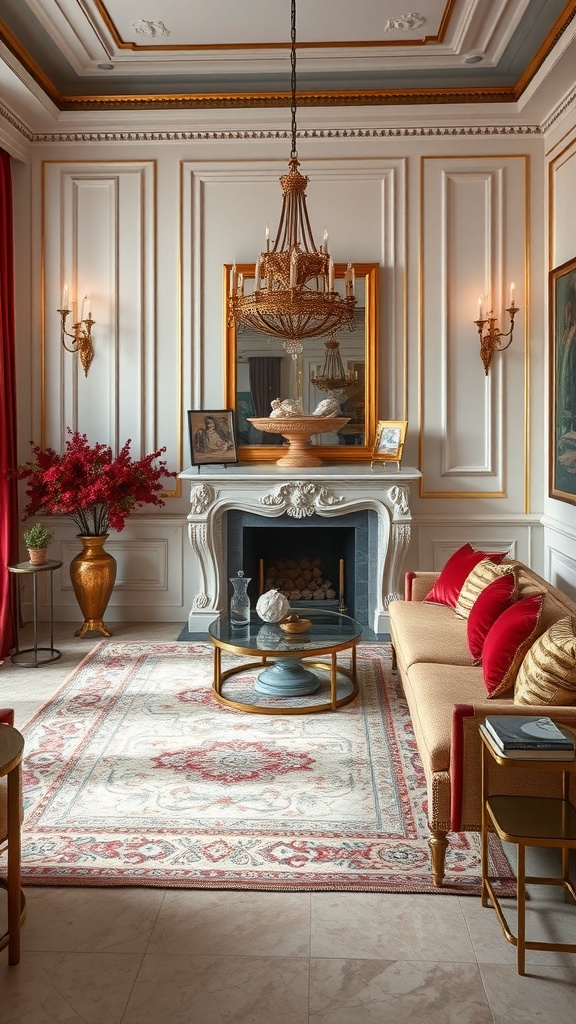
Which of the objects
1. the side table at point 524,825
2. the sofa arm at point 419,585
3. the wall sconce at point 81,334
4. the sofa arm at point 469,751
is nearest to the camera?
the side table at point 524,825

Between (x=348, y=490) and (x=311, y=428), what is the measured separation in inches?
17.9

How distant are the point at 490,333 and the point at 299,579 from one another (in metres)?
2.03

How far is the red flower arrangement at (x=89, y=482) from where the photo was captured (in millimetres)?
5059

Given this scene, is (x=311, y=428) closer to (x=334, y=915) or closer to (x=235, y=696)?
(x=235, y=696)

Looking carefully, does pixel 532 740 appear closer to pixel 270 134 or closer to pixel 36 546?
pixel 36 546

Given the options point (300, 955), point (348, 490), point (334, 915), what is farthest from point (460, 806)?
point (348, 490)

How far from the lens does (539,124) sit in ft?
17.6

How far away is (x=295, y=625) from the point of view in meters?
4.07

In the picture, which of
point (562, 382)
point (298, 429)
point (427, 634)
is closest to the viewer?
point (427, 634)

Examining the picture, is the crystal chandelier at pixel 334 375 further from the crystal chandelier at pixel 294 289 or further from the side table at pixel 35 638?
the side table at pixel 35 638

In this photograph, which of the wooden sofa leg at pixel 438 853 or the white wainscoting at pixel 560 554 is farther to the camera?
the white wainscoting at pixel 560 554

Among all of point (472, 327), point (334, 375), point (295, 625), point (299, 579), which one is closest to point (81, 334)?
point (334, 375)

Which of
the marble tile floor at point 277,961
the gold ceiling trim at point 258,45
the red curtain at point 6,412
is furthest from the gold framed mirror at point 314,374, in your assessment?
the marble tile floor at point 277,961

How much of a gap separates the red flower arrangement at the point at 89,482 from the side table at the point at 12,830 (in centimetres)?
295
